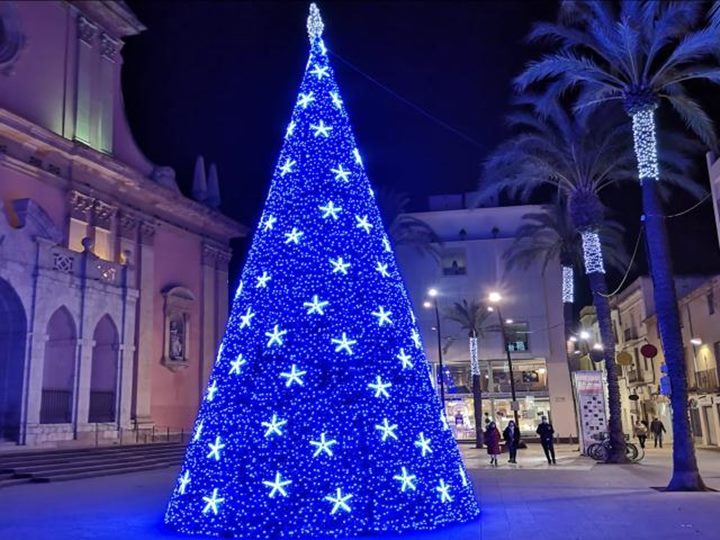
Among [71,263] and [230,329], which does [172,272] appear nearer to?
[71,263]

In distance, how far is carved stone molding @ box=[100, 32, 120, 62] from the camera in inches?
1140

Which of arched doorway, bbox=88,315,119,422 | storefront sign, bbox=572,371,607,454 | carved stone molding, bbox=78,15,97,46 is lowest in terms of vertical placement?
storefront sign, bbox=572,371,607,454

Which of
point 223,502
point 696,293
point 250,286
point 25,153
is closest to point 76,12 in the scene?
point 25,153

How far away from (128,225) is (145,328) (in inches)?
169

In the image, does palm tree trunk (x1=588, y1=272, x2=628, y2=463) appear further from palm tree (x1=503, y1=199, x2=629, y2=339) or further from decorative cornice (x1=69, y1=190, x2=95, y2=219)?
decorative cornice (x1=69, y1=190, x2=95, y2=219)

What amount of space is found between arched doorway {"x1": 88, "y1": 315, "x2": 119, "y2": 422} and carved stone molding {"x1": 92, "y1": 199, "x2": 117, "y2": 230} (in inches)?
148

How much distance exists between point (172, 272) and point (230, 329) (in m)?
23.8

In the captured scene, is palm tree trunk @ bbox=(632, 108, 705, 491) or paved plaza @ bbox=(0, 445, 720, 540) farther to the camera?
palm tree trunk @ bbox=(632, 108, 705, 491)

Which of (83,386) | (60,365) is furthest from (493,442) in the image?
(60,365)

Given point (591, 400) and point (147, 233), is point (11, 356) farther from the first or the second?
point (591, 400)

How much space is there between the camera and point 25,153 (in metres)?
23.7

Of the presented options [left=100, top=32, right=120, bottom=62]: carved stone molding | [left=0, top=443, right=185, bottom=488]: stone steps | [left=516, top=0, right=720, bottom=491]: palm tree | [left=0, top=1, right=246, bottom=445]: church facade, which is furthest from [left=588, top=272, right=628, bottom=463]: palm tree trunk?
[left=100, top=32, right=120, bottom=62]: carved stone molding

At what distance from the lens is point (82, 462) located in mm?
19906

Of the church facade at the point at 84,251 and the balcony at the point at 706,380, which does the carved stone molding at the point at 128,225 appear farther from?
the balcony at the point at 706,380
